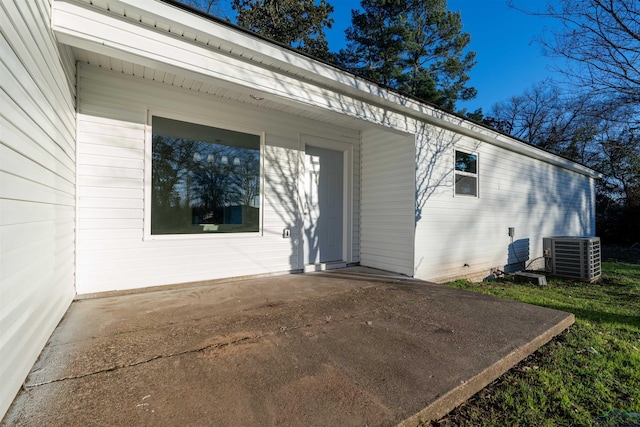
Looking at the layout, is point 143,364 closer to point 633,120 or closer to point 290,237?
point 290,237

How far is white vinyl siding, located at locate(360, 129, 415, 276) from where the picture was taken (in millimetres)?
4863

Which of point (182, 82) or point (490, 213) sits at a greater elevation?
point (182, 82)

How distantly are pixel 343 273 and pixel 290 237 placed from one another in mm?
1081

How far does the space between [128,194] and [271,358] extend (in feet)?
8.97

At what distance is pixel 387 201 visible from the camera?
205 inches

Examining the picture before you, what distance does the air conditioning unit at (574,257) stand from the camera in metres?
5.93

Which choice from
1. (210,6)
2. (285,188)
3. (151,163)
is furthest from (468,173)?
(210,6)

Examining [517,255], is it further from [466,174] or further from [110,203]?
[110,203]

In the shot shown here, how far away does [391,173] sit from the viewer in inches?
204

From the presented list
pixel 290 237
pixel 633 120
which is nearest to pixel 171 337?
pixel 290 237

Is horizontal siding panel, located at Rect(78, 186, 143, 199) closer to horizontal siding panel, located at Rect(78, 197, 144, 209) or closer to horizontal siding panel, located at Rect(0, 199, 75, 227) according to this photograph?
horizontal siding panel, located at Rect(78, 197, 144, 209)

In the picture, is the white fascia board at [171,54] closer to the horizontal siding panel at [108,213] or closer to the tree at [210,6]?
the horizontal siding panel at [108,213]

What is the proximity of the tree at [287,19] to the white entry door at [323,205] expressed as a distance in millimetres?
8501

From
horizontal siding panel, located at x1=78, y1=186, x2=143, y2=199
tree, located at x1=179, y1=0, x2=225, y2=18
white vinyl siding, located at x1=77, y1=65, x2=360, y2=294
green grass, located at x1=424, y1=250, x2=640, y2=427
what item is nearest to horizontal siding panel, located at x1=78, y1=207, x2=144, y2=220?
white vinyl siding, located at x1=77, y1=65, x2=360, y2=294
